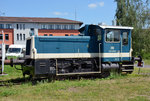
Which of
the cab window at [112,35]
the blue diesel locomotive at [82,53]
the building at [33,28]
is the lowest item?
the blue diesel locomotive at [82,53]

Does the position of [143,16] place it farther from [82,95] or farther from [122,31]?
[82,95]

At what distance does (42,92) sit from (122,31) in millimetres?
6224

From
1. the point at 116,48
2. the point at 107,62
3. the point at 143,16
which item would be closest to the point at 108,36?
the point at 116,48

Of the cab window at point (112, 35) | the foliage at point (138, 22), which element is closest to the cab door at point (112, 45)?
the cab window at point (112, 35)

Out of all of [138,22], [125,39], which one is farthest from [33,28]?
[125,39]

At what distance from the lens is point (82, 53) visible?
10.7 m

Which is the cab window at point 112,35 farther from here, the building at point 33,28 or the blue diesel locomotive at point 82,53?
the building at point 33,28

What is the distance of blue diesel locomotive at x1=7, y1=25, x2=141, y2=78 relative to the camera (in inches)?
382

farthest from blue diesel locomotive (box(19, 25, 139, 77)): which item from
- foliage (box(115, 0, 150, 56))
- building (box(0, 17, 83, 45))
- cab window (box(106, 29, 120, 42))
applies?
building (box(0, 17, 83, 45))

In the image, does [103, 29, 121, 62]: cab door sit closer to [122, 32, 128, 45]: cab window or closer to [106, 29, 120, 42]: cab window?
[106, 29, 120, 42]: cab window

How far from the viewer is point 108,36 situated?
10.6 m

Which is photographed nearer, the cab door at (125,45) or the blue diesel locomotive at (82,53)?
the blue diesel locomotive at (82,53)

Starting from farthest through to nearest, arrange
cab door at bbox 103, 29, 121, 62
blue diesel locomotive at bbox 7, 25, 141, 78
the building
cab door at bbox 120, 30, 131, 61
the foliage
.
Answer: the building
the foliage
cab door at bbox 120, 30, 131, 61
cab door at bbox 103, 29, 121, 62
blue diesel locomotive at bbox 7, 25, 141, 78

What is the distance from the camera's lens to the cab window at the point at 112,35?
10.6 metres
